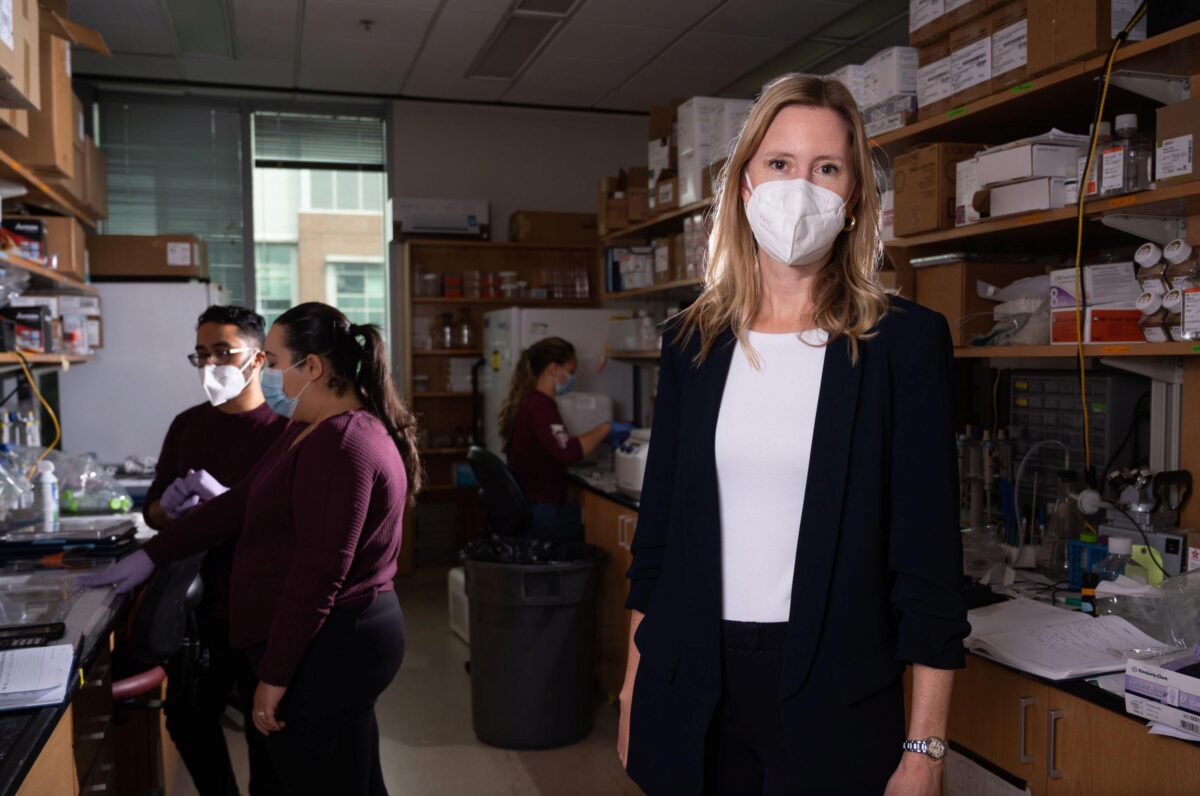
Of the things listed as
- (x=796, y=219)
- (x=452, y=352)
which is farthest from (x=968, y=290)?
(x=452, y=352)

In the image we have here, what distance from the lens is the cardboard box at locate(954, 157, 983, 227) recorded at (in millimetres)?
2367

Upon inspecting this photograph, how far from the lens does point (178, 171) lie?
592 cm

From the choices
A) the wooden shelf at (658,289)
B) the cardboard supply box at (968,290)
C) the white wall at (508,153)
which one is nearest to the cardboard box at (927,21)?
the cardboard supply box at (968,290)

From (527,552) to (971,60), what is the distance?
204 centimetres

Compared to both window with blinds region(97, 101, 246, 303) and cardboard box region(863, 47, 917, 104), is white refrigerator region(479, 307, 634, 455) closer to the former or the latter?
window with blinds region(97, 101, 246, 303)

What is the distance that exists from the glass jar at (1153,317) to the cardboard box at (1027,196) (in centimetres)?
28

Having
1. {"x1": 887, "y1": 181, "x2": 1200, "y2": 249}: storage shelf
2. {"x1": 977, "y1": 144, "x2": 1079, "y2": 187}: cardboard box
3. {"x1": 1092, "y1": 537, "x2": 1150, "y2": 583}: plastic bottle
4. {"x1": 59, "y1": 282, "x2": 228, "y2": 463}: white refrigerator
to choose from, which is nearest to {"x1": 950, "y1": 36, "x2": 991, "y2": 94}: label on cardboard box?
{"x1": 977, "y1": 144, "x2": 1079, "y2": 187}: cardboard box

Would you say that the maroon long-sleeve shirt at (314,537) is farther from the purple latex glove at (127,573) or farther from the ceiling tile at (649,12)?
the ceiling tile at (649,12)

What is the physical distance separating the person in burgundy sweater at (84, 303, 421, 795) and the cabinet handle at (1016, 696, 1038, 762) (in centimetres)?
120

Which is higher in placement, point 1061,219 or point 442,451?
point 1061,219

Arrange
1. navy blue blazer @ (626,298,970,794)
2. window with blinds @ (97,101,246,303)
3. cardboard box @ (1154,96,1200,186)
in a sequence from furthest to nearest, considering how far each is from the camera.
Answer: window with blinds @ (97,101,246,303) → cardboard box @ (1154,96,1200,186) → navy blue blazer @ (626,298,970,794)

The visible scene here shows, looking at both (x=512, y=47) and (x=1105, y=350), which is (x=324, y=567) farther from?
(x=512, y=47)

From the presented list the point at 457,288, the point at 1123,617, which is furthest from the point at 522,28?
the point at 1123,617

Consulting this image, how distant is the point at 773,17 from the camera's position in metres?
4.61
